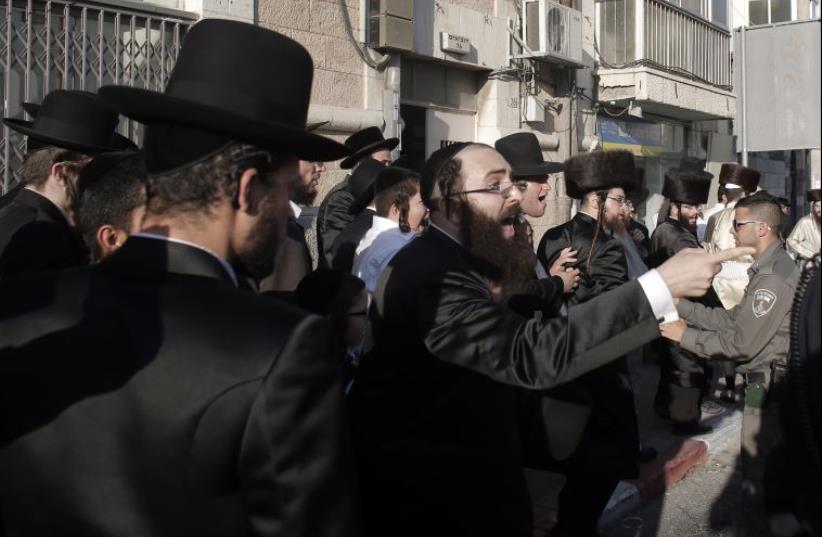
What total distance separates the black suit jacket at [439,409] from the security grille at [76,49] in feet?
14.7

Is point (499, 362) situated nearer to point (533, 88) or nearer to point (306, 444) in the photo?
point (306, 444)

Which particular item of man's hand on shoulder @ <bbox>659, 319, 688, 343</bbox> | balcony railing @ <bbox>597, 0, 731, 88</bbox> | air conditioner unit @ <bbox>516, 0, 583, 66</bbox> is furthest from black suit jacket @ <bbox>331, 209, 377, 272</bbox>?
balcony railing @ <bbox>597, 0, 731, 88</bbox>

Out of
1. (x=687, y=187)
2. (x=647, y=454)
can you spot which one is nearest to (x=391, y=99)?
(x=687, y=187)

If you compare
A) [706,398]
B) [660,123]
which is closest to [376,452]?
[706,398]

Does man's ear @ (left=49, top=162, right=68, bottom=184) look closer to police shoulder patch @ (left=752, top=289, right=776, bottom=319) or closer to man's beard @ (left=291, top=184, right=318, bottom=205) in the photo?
man's beard @ (left=291, top=184, right=318, bottom=205)

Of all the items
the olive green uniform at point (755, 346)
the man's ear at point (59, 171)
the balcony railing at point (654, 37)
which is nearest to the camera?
the man's ear at point (59, 171)

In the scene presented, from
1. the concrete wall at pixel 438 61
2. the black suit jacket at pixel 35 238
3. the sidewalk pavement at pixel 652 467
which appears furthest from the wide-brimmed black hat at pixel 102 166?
the concrete wall at pixel 438 61

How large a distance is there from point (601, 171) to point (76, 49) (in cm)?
421

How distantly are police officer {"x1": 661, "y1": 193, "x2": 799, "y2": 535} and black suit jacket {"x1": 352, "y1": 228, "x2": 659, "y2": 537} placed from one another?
1.01 metres

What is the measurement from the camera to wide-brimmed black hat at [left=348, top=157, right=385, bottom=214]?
545 centimetres

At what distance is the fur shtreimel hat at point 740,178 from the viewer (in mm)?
9266

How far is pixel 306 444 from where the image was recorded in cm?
154

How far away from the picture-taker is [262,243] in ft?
5.83

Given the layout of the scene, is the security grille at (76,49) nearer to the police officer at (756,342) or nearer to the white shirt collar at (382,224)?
the white shirt collar at (382,224)
